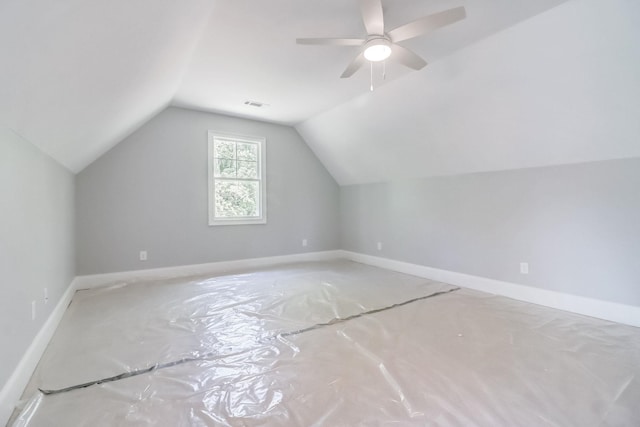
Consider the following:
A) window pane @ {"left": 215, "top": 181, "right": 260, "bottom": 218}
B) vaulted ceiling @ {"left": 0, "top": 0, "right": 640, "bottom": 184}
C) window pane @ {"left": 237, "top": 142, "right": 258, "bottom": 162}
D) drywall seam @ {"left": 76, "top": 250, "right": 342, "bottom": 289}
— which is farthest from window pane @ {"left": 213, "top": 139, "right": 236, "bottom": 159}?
drywall seam @ {"left": 76, "top": 250, "right": 342, "bottom": 289}

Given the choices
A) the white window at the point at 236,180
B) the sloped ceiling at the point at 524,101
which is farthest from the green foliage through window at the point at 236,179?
the sloped ceiling at the point at 524,101

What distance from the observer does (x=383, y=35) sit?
6.84 ft

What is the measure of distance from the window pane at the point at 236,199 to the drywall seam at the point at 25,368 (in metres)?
2.43

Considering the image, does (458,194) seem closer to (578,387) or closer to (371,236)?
(371,236)

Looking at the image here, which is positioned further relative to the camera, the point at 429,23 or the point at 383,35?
the point at 383,35

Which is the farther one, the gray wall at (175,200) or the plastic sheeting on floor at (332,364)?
the gray wall at (175,200)

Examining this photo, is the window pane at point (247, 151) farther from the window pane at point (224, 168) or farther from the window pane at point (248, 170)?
the window pane at point (224, 168)

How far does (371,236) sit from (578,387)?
12.2 ft

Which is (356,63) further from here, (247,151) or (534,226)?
(247,151)

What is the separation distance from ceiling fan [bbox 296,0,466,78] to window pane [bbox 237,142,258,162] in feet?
9.47

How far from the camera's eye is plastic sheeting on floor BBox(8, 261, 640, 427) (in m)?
1.47

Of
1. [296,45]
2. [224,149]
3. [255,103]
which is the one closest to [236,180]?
[224,149]

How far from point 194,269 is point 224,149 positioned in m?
1.99

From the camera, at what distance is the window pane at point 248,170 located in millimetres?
4953
